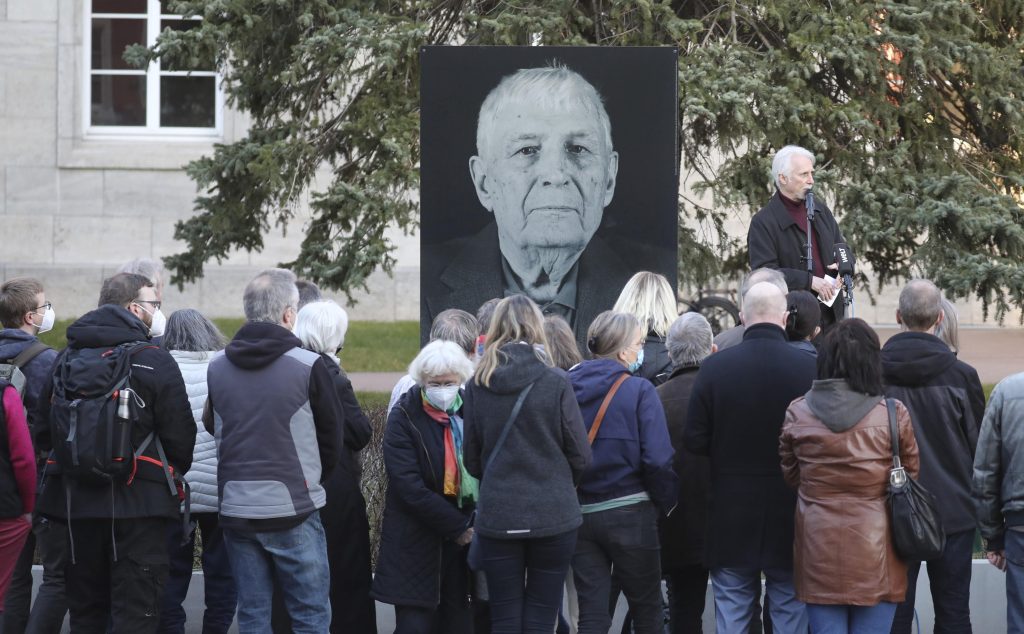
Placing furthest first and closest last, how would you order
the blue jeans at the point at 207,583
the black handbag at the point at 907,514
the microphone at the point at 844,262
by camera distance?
the microphone at the point at 844,262 → the blue jeans at the point at 207,583 → the black handbag at the point at 907,514

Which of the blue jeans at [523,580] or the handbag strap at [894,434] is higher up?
the handbag strap at [894,434]

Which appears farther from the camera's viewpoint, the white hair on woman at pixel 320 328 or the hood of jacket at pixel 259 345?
the white hair on woman at pixel 320 328

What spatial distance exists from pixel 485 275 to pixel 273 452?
2.91 m

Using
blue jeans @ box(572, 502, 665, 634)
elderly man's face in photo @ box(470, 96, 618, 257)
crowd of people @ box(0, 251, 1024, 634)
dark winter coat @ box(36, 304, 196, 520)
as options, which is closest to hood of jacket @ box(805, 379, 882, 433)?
crowd of people @ box(0, 251, 1024, 634)

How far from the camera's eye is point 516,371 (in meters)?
5.16

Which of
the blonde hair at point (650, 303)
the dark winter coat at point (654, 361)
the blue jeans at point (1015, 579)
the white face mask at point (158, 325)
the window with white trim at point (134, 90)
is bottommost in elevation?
the blue jeans at point (1015, 579)

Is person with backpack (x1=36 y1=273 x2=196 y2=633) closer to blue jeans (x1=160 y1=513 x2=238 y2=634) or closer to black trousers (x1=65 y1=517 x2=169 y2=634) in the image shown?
black trousers (x1=65 y1=517 x2=169 y2=634)

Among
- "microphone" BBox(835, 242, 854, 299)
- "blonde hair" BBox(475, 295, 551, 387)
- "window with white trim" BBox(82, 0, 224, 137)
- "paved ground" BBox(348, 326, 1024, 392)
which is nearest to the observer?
"blonde hair" BBox(475, 295, 551, 387)

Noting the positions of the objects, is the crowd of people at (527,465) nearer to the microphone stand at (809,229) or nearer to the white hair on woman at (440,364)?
the white hair on woman at (440,364)

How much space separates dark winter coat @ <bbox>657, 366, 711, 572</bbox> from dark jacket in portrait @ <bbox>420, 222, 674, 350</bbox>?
2.11 meters

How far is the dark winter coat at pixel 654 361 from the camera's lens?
645 centimetres

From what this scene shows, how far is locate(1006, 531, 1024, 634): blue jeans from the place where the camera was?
5.30 meters

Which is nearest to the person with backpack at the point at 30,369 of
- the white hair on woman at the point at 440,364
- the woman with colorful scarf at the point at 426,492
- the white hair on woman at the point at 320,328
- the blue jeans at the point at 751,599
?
the white hair on woman at the point at 320,328

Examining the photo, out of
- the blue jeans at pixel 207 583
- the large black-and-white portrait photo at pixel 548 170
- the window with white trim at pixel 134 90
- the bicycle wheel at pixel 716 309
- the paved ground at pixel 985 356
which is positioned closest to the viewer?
the blue jeans at pixel 207 583
